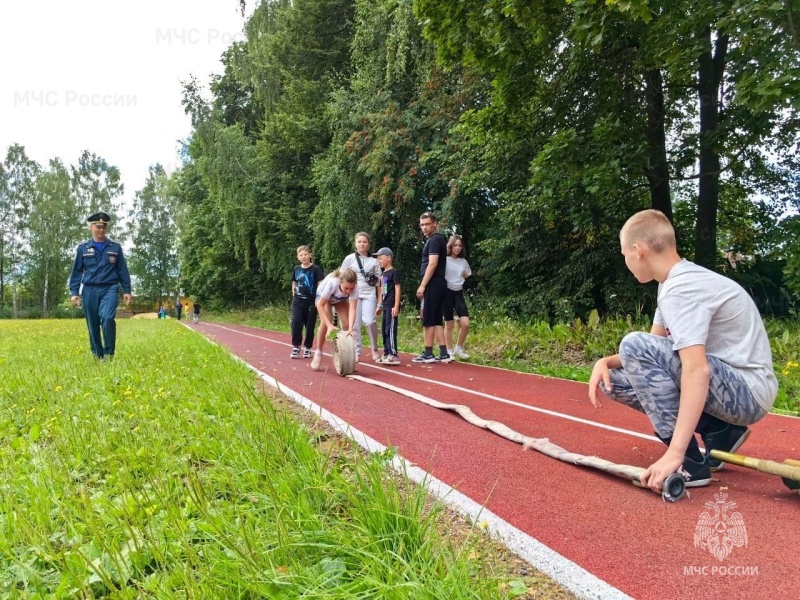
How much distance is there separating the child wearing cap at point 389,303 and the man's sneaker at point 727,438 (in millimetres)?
6290

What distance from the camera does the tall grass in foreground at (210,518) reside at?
6.13 feet

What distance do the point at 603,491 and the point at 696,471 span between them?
0.52 metres

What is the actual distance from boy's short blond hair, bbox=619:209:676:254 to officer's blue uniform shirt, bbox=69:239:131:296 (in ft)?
24.4

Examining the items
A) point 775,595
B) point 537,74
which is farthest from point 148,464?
point 537,74

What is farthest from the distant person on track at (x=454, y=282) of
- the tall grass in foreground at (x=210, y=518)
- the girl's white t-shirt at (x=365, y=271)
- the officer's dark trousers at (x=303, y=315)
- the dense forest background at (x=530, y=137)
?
the tall grass in foreground at (x=210, y=518)

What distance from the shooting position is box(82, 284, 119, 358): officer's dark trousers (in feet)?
26.8

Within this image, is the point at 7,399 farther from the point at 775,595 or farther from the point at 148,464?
the point at 775,595

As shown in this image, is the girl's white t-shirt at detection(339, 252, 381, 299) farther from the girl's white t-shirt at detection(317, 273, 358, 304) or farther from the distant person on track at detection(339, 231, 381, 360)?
the girl's white t-shirt at detection(317, 273, 358, 304)

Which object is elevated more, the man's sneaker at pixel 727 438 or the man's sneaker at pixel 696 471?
the man's sneaker at pixel 727 438

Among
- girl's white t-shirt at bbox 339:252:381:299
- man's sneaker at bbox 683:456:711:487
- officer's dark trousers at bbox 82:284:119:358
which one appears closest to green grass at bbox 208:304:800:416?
girl's white t-shirt at bbox 339:252:381:299

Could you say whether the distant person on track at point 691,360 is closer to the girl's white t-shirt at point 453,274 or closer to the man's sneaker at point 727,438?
the man's sneaker at point 727,438

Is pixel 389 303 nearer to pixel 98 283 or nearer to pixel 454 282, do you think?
pixel 454 282

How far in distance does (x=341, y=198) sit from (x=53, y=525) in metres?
16.7

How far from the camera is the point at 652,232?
297 cm
